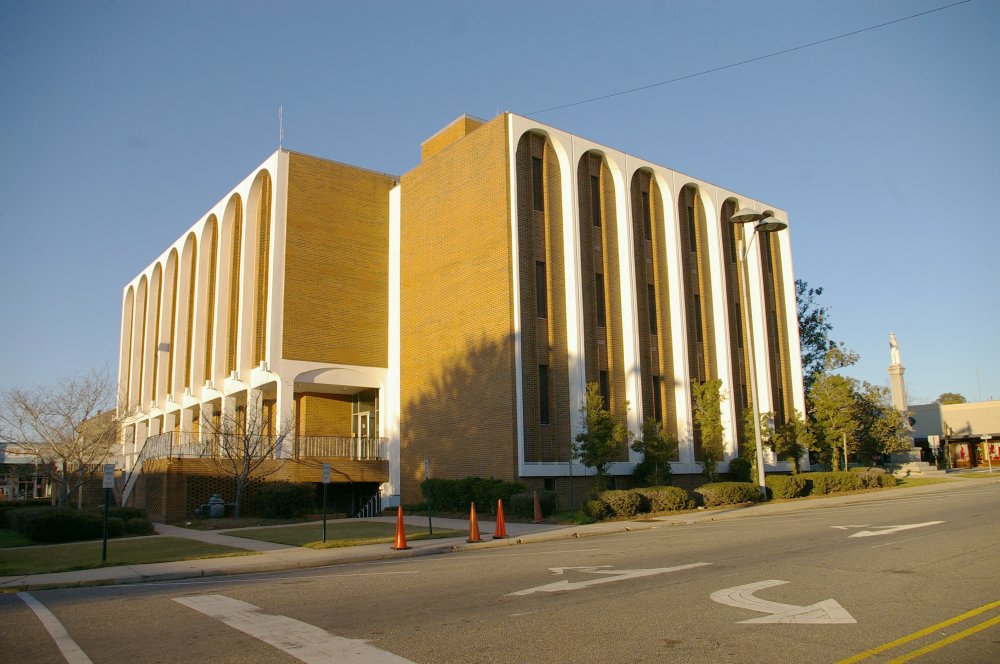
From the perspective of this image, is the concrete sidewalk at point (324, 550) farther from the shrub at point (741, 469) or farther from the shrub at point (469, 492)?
the shrub at point (741, 469)

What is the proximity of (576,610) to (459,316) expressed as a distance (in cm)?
2306

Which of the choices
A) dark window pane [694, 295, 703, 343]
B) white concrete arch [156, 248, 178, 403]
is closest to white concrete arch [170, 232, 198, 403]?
white concrete arch [156, 248, 178, 403]

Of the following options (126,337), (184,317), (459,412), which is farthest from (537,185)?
(126,337)

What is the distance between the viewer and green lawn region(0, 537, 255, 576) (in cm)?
1571

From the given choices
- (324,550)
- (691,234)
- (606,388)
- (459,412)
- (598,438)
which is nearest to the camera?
(324,550)

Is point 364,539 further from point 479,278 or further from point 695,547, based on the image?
point 479,278

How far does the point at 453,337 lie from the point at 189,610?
22.2 meters

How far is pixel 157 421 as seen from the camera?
5212 cm

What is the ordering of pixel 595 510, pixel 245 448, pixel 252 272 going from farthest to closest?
pixel 252 272, pixel 245 448, pixel 595 510

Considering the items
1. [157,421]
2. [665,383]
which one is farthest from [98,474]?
[665,383]

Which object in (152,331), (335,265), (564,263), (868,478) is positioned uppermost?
(152,331)

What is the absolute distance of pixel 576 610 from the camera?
8.54m

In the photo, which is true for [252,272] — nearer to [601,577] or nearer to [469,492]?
[469,492]

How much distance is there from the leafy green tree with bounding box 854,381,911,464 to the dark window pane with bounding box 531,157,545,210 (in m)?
20.3
